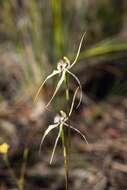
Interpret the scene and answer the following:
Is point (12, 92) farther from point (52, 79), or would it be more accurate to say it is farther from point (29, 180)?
point (29, 180)

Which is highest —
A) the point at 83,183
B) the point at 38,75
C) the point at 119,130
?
the point at 38,75

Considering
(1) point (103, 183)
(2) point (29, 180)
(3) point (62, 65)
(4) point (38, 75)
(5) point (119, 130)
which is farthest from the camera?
(4) point (38, 75)

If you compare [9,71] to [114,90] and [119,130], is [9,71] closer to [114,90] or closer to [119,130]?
[114,90]

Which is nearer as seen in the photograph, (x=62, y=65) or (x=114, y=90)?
(x=62, y=65)

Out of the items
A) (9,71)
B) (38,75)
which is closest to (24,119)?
(38,75)

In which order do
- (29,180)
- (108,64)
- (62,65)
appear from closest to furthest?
(62,65) < (29,180) < (108,64)

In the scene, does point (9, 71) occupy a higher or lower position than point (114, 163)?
higher

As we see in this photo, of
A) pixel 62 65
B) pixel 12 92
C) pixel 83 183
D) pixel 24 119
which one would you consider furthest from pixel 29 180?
pixel 62 65
